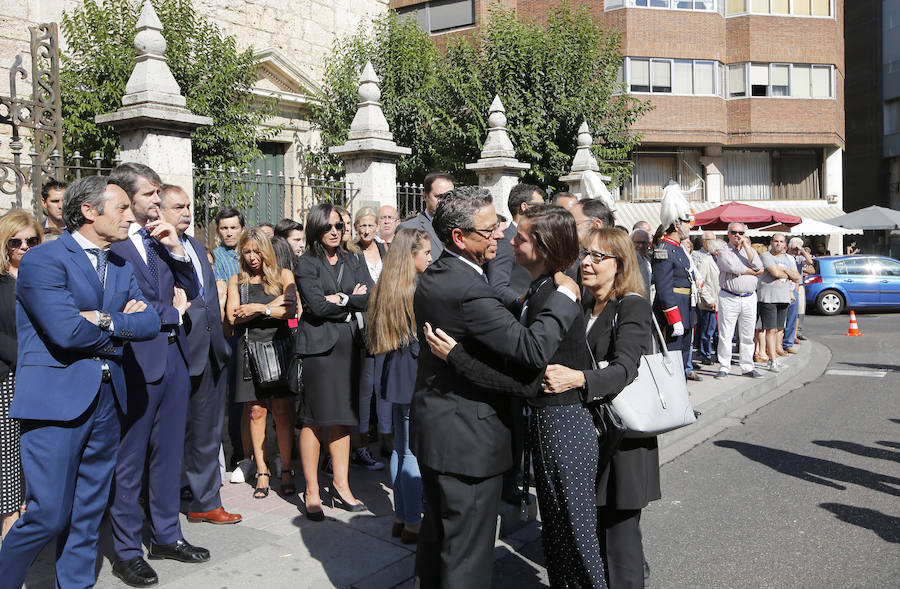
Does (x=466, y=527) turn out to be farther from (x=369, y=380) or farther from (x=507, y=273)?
(x=369, y=380)

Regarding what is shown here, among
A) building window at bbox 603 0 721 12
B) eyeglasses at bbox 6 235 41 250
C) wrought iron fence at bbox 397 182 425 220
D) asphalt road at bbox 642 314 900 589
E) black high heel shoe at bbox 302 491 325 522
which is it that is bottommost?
asphalt road at bbox 642 314 900 589

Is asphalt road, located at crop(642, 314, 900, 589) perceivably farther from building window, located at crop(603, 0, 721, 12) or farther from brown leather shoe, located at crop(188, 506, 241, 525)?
building window, located at crop(603, 0, 721, 12)

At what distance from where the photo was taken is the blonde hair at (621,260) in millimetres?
3764

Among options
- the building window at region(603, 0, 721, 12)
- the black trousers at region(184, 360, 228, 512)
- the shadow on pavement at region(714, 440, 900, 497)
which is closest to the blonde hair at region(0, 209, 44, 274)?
the black trousers at region(184, 360, 228, 512)

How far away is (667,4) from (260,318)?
88.5ft

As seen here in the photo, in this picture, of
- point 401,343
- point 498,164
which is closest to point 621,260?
point 401,343

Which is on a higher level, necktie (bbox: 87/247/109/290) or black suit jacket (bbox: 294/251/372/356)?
necktie (bbox: 87/247/109/290)

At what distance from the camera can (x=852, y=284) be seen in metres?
19.7

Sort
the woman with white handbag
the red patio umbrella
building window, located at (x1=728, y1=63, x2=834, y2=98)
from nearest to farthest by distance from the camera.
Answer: the woman with white handbag
the red patio umbrella
building window, located at (x1=728, y1=63, x2=834, y2=98)

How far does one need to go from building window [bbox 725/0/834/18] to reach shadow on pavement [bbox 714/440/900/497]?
A: 89.1 ft

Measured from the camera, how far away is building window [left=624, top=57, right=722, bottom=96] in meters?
28.4

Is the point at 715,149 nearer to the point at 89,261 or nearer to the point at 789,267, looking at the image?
the point at 789,267

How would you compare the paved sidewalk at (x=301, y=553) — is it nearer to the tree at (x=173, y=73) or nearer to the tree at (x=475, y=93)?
the tree at (x=173, y=73)

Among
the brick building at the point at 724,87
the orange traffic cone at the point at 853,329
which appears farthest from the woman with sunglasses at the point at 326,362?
the brick building at the point at 724,87
